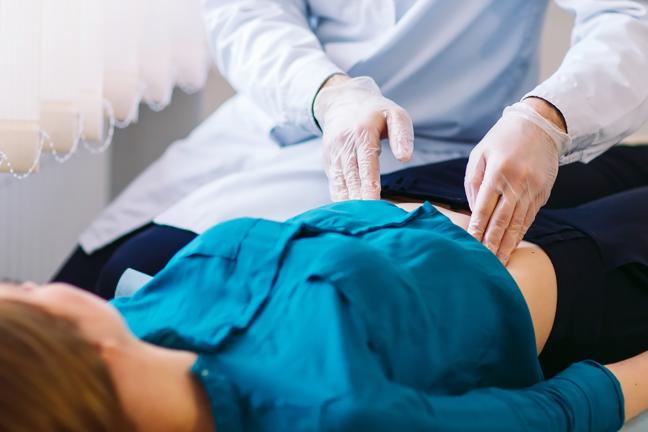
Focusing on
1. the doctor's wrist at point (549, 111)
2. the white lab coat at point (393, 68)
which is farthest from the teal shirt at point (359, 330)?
the white lab coat at point (393, 68)

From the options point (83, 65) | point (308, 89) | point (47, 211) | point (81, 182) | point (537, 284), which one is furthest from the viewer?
point (81, 182)

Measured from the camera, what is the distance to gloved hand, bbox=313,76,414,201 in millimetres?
1044

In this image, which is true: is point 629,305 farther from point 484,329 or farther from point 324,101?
point 324,101

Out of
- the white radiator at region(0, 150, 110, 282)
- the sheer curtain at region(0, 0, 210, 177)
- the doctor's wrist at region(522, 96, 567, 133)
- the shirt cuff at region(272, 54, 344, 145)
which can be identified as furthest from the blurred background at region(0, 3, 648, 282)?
the doctor's wrist at region(522, 96, 567, 133)

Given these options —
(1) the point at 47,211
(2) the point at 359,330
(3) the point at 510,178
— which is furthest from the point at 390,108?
(1) the point at 47,211

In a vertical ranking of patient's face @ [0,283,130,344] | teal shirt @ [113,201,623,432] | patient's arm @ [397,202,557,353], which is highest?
patient's face @ [0,283,130,344]

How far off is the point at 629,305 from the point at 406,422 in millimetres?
448

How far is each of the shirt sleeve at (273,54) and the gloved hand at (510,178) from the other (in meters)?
0.27

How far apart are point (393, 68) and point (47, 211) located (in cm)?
78

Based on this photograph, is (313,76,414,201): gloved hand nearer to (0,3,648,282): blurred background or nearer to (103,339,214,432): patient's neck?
(103,339,214,432): patient's neck

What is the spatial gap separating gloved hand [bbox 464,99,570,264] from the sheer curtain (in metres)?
0.56

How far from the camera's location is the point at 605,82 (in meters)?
1.09

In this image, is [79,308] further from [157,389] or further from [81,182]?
[81,182]

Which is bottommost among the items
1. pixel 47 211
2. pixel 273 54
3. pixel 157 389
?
pixel 47 211
